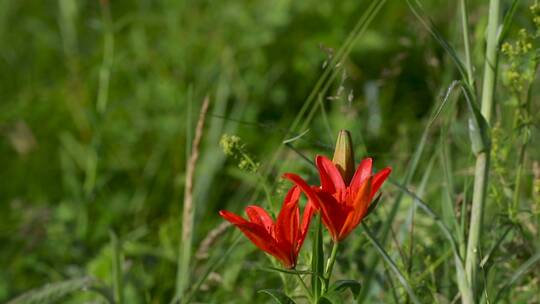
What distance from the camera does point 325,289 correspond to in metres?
1.28

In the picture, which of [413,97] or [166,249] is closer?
[166,249]

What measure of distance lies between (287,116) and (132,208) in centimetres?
60

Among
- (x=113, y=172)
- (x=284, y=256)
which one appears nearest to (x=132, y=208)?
(x=113, y=172)

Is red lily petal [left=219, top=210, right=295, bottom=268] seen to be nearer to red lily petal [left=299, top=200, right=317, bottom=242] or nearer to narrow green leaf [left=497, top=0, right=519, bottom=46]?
red lily petal [left=299, top=200, right=317, bottom=242]

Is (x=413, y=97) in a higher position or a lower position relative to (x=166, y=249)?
higher

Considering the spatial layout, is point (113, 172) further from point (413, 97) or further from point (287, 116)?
point (413, 97)

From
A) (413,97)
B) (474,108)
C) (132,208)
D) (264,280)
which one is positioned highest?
(474,108)

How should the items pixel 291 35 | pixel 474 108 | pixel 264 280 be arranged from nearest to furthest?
1. pixel 474 108
2. pixel 264 280
3. pixel 291 35

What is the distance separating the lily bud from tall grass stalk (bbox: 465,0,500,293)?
23 centimetres

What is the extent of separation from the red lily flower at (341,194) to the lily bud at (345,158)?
1cm

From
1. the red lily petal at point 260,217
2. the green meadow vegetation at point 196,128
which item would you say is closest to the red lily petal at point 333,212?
the red lily petal at point 260,217

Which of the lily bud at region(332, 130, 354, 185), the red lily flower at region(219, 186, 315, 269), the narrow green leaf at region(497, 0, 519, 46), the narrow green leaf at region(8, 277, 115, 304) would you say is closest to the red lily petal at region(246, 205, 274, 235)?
the red lily flower at region(219, 186, 315, 269)

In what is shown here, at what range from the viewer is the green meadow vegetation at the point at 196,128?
2.06m

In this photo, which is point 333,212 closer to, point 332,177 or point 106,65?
point 332,177
